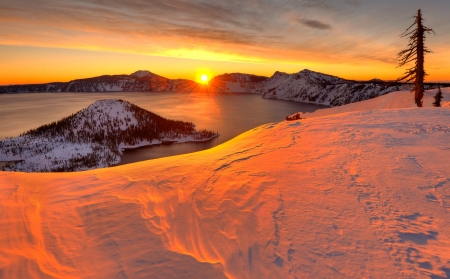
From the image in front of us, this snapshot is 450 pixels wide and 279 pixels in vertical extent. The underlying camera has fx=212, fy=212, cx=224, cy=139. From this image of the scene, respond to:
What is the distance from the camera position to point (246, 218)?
4844 millimetres

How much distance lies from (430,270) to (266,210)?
9.20ft

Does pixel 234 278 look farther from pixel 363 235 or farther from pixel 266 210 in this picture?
pixel 363 235

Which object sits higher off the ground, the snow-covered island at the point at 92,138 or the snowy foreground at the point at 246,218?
the snowy foreground at the point at 246,218

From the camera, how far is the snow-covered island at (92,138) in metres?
56.6

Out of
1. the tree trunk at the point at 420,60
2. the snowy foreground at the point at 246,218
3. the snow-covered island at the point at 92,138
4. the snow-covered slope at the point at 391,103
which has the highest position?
the tree trunk at the point at 420,60

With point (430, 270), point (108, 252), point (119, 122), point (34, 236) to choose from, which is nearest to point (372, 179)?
point (430, 270)

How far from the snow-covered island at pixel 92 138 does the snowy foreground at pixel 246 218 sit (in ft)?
182

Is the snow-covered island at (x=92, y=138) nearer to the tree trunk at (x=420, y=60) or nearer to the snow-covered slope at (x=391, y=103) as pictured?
the snow-covered slope at (x=391, y=103)

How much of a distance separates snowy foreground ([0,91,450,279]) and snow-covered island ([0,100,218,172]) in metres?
55.4

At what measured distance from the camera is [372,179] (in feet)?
19.0

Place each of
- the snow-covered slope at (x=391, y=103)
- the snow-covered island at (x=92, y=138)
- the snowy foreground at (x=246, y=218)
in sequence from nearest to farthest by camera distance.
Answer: the snowy foreground at (x=246, y=218) < the snow-covered slope at (x=391, y=103) < the snow-covered island at (x=92, y=138)

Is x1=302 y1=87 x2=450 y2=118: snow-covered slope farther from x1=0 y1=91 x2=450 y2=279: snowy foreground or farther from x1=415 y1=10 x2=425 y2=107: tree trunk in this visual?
x1=0 y1=91 x2=450 y2=279: snowy foreground

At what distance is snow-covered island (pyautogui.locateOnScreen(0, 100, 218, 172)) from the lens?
56594 millimetres

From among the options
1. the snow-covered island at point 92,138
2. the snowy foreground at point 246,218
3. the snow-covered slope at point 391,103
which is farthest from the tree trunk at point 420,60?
the snow-covered island at point 92,138
